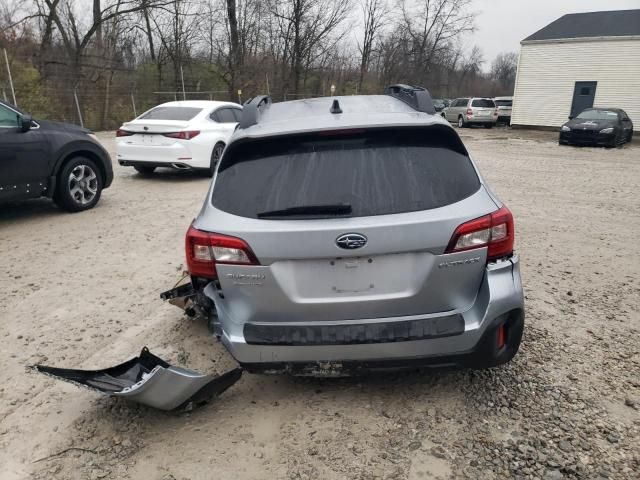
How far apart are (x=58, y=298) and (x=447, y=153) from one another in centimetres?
358

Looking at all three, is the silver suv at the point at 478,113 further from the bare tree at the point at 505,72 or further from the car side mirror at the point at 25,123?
the bare tree at the point at 505,72

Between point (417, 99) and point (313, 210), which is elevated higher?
point (417, 99)

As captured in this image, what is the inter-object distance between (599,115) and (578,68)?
330 inches

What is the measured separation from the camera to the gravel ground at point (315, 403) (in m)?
2.40

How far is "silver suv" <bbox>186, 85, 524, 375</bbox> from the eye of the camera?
2.40 meters

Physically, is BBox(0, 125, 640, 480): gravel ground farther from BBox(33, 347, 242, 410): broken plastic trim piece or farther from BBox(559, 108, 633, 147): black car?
BBox(559, 108, 633, 147): black car

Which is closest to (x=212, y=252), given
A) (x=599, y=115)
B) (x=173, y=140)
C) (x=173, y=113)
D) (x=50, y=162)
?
(x=50, y=162)

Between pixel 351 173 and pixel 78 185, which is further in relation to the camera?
pixel 78 185

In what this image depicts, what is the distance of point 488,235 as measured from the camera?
2.47m

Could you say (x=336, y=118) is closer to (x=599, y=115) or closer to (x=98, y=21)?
(x=599, y=115)

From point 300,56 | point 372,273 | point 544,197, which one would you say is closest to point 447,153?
point 372,273

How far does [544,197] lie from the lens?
870 cm

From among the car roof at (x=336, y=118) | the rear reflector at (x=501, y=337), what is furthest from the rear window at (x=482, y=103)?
the rear reflector at (x=501, y=337)

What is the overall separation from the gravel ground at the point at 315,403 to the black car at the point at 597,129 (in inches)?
586
